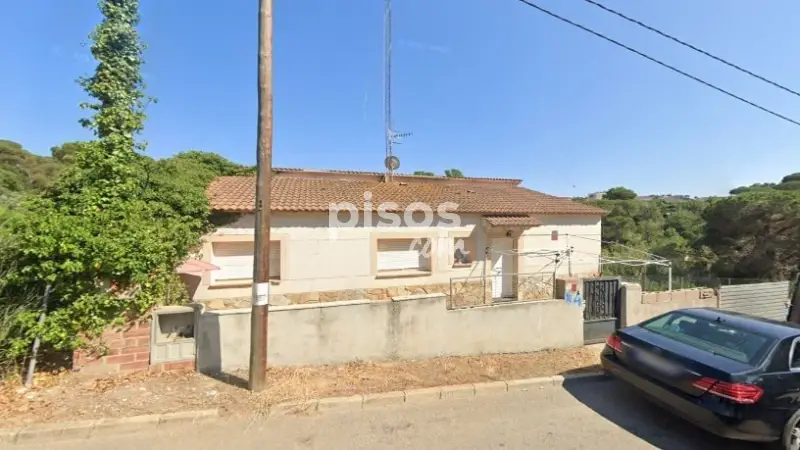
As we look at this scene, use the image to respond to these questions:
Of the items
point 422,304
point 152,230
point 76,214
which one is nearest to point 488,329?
point 422,304

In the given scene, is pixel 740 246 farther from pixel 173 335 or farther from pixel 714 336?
pixel 173 335

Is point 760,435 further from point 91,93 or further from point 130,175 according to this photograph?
point 91,93

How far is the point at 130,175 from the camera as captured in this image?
6133mm

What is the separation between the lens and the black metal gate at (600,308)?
773 cm

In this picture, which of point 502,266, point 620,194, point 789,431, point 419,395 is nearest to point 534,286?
point 502,266

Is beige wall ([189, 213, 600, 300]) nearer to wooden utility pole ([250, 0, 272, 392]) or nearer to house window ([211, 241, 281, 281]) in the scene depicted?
house window ([211, 241, 281, 281])

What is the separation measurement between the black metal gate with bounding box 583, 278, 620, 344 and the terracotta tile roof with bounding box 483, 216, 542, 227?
330 cm

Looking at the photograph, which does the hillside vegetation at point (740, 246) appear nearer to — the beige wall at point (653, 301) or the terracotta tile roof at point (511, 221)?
the beige wall at point (653, 301)

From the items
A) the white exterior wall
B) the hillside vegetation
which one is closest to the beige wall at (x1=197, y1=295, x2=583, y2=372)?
the white exterior wall

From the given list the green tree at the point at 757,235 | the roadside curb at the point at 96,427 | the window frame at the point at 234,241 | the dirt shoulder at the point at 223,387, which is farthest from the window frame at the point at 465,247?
the green tree at the point at 757,235

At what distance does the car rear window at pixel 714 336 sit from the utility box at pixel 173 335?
6.95 metres

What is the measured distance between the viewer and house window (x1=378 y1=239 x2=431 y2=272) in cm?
1044

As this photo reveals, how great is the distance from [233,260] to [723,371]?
9.56 metres

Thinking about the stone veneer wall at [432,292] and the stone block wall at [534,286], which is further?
the stone block wall at [534,286]
